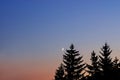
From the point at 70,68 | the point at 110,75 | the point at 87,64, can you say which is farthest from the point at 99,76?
the point at 87,64

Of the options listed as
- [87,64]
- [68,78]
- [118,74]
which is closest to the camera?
[118,74]

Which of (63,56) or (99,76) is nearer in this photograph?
(99,76)

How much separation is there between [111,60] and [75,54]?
8.12 meters

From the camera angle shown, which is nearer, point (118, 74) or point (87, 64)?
point (118, 74)

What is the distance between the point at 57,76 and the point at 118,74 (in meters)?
33.1

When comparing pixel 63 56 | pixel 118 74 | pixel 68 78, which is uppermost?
pixel 63 56

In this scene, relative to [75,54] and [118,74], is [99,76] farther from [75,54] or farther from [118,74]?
[75,54]

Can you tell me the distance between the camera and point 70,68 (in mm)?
79438

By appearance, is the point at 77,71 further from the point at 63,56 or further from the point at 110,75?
the point at 110,75

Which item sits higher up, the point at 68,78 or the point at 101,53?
the point at 101,53

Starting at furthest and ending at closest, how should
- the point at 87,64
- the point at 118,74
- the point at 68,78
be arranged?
1. the point at 87,64
2. the point at 68,78
3. the point at 118,74

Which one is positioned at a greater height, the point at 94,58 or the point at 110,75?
the point at 94,58

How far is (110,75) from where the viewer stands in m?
61.4

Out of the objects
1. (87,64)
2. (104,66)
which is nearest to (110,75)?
(104,66)
